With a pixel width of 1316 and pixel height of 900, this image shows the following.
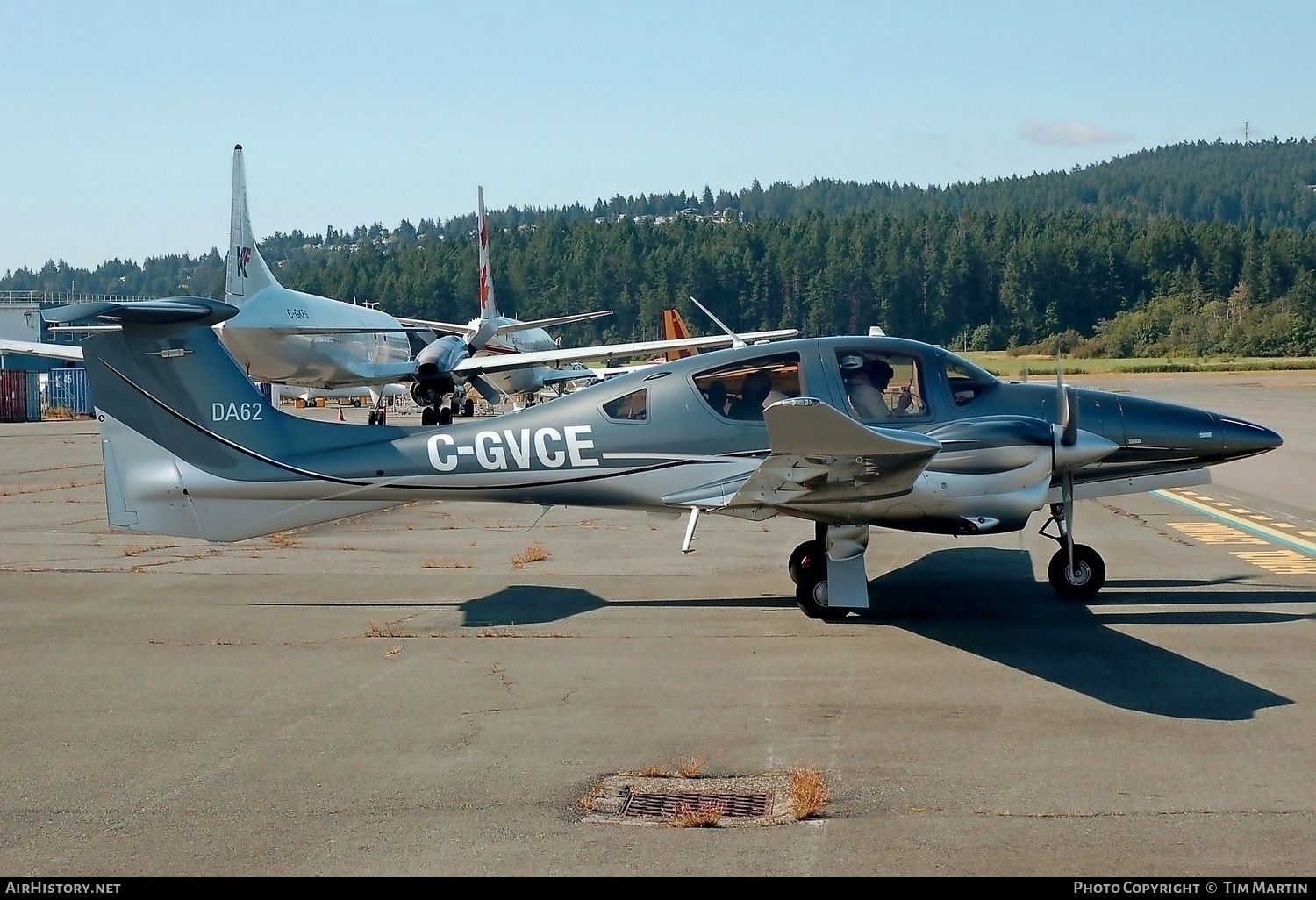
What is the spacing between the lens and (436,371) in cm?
3616

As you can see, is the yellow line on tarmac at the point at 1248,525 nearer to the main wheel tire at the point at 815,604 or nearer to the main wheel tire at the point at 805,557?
the main wheel tire at the point at 805,557

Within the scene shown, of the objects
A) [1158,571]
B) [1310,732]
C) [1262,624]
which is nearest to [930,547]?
[1158,571]

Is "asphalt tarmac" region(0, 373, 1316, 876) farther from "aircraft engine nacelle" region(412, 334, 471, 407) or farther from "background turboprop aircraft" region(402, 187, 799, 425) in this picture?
"aircraft engine nacelle" region(412, 334, 471, 407)

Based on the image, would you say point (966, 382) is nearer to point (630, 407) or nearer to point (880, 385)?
point (880, 385)

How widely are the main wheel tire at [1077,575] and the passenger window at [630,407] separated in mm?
4055

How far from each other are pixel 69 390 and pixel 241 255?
29.7m

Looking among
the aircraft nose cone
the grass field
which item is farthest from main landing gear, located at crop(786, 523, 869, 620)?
the grass field

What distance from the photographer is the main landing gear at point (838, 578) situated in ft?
32.0

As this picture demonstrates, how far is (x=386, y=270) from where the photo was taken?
16088cm

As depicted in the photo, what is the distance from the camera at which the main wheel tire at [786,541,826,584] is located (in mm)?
10320

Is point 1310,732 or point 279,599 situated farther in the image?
point 279,599
